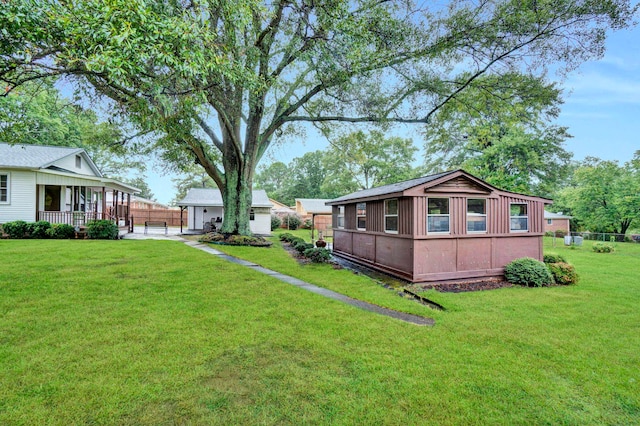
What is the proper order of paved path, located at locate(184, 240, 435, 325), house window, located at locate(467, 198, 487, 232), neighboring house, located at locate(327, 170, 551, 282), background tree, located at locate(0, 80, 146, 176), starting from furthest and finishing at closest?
house window, located at locate(467, 198, 487, 232)
neighboring house, located at locate(327, 170, 551, 282)
background tree, located at locate(0, 80, 146, 176)
paved path, located at locate(184, 240, 435, 325)

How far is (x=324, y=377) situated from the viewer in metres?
3.28

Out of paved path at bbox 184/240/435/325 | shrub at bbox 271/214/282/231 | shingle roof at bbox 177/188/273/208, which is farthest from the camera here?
shrub at bbox 271/214/282/231

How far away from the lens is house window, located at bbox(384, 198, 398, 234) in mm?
9640

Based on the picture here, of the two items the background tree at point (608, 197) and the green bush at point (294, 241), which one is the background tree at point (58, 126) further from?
the background tree at point (608, 197)

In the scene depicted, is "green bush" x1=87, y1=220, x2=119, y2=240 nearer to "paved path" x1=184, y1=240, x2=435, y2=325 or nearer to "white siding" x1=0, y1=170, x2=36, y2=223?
"white siding" x1=0, y1=170, x2=36, y2=223

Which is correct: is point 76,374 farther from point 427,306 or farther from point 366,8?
point 366,8

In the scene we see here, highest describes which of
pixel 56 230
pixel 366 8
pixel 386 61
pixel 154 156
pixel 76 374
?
pixel 366 8

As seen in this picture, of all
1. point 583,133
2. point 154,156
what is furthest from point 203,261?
point 583,133

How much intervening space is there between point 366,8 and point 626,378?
1146 cm

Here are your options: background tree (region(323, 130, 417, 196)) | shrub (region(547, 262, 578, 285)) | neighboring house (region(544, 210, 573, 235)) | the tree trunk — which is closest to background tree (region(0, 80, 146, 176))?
the tree trunk

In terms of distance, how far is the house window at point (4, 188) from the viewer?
15.1 m

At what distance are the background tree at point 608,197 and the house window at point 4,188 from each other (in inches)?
1774

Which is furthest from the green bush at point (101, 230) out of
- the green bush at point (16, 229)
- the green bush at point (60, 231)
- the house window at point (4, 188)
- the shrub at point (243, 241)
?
the shrub at point (243, 241)

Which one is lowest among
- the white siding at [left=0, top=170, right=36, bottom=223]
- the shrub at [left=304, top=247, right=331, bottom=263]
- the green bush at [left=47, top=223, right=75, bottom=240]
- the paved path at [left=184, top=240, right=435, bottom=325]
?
the paved path at [left=184, top=240, right=435, bottom=325]
